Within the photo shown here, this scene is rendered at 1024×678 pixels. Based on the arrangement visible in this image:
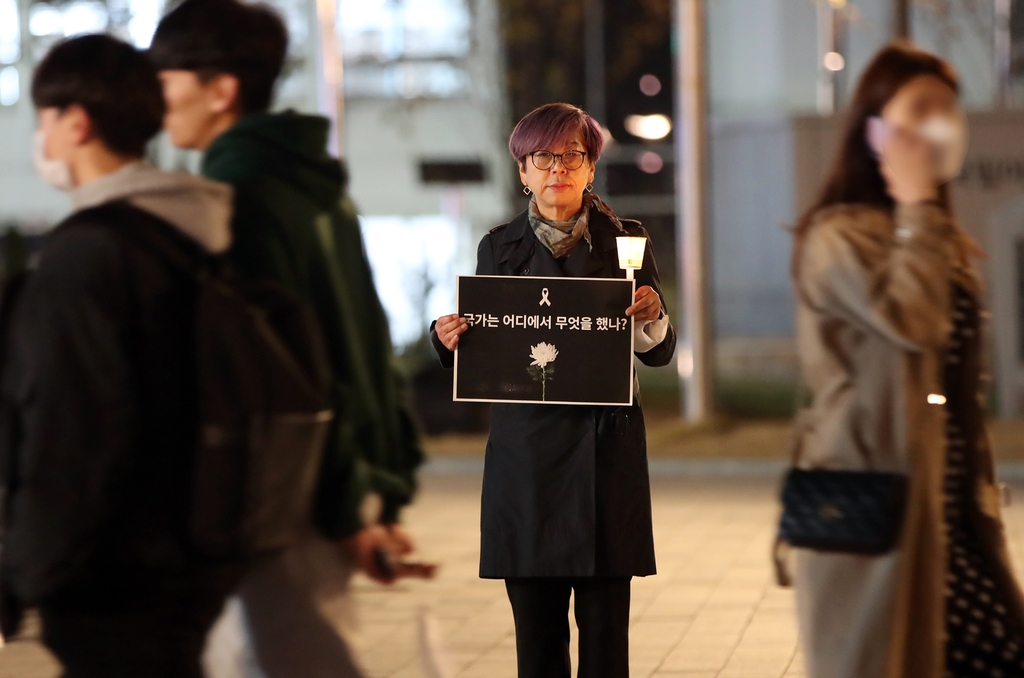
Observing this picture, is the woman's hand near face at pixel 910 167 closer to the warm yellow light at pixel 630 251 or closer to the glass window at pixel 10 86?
the warm yellow light at pixel 630 251

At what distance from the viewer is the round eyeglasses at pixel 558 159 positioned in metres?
4.11

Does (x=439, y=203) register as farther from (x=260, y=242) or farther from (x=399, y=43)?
(x=260, y=242)

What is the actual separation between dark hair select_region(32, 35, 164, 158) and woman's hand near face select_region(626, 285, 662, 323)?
1431mm

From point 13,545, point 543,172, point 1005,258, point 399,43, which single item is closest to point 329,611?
point 13,545

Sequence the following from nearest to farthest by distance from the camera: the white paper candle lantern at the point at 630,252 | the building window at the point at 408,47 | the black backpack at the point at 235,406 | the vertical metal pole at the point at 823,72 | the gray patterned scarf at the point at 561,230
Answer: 1. the black backpack at the point at 235,406
2. the white paper candle lantern at the point at 630,252
3. the gray patterned scarf at the point at 561,230
4. the vertical metal pole at the point at 823,72
5. the building window at the point at 408,47

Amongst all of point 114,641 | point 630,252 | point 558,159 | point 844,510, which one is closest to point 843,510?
point 844,510

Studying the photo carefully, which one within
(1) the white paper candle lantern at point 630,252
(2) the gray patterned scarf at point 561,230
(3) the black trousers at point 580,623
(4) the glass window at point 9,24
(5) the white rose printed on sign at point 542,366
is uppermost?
(4) the glass window at point 9,24

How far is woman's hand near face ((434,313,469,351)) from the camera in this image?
161 inches

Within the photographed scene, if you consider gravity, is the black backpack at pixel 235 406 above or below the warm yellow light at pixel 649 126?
above

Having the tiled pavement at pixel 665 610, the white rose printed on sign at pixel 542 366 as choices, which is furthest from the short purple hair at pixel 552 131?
the tiled pavement at pixel 665 610

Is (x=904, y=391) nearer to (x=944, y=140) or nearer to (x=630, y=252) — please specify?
(x=944, y=140)

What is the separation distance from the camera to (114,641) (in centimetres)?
302

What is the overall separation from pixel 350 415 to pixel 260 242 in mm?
433

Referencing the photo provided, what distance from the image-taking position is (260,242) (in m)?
3.36
